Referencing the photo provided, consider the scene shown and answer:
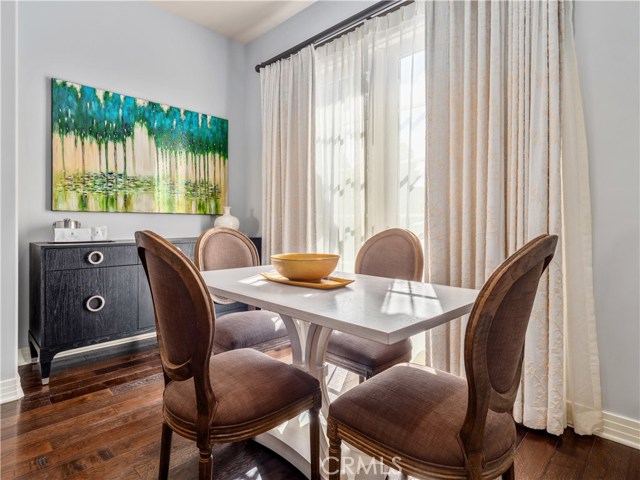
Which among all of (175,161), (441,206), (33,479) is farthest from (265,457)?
(175,161)

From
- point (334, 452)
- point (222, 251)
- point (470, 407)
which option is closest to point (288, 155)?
point (222, 251)

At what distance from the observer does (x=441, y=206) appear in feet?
6.89

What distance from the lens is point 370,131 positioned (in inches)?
102

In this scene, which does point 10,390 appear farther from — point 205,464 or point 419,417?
point 419,417

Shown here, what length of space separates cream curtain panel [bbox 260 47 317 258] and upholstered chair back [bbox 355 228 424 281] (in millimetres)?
946

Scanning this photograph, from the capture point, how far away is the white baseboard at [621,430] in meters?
1.63

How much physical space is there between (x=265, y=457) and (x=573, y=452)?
135cm

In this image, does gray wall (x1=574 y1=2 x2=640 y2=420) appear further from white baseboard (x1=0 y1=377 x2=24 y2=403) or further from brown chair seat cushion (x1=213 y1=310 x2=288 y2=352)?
white baseboard (x1=0 y1=377 x2=24 y2=403)

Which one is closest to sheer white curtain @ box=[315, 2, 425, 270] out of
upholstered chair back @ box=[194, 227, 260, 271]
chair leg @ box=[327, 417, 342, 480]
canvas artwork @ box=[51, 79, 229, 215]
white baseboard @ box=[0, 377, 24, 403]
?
upholstered chair back @ box=[194, 227, 260, 271]

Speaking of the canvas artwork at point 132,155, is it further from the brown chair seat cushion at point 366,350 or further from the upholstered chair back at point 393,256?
the brown chair seat cushion at point 366,350

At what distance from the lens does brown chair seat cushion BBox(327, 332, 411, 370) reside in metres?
1.56

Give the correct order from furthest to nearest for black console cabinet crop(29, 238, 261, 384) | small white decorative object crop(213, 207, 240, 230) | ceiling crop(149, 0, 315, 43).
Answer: small white decorative object crop(213, 207, 240, 230) → ceiling crop(149, 0, 315, 43) → black console cabinet crop(29, 238, 261, 384)

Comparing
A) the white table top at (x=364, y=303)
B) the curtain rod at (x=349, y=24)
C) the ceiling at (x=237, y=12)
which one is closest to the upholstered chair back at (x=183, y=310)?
the white table top at (x=364, y=303)

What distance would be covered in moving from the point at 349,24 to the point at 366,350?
91.7 inches
